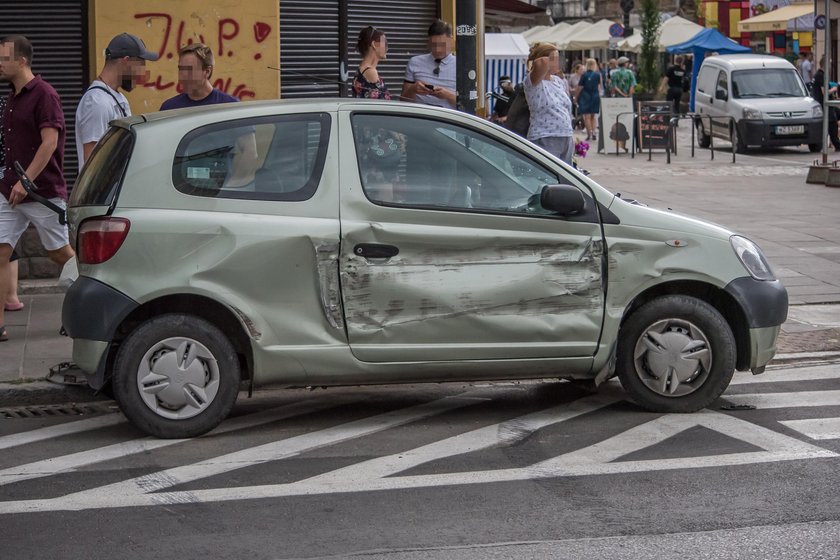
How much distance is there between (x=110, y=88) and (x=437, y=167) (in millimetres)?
2907

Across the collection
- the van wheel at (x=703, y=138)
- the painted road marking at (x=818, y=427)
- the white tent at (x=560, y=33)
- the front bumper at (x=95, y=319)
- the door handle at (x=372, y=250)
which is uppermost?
the white tent at (x=560, y=33)

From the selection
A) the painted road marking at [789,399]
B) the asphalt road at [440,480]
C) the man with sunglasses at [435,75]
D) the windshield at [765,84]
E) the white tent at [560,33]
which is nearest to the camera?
the asphalt road at [440,480]

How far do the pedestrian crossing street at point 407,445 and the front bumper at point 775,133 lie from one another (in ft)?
64.9

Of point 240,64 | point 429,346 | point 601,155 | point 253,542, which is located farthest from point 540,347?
point 601,155

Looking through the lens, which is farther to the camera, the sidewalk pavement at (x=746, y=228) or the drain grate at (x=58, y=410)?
the sidewalk pavement at (x=746, y=228)

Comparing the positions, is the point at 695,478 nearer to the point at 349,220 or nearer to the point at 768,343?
the point at 768,343

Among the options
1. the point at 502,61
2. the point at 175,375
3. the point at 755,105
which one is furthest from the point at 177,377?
the point at 755,105

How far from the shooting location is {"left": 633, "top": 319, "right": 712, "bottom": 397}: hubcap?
7.18 meters

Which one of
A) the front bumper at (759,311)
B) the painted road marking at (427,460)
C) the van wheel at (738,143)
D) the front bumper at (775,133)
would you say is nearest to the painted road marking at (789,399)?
the front bumper at (759,311)

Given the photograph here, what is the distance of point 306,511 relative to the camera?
5562mm

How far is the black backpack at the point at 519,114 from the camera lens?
1087 cm

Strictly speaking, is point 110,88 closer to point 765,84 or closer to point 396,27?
point 396,27

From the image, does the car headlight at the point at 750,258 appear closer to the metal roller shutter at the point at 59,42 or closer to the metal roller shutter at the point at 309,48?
the metal roller shutter at the point at 309,48

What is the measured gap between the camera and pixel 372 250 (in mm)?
6816
